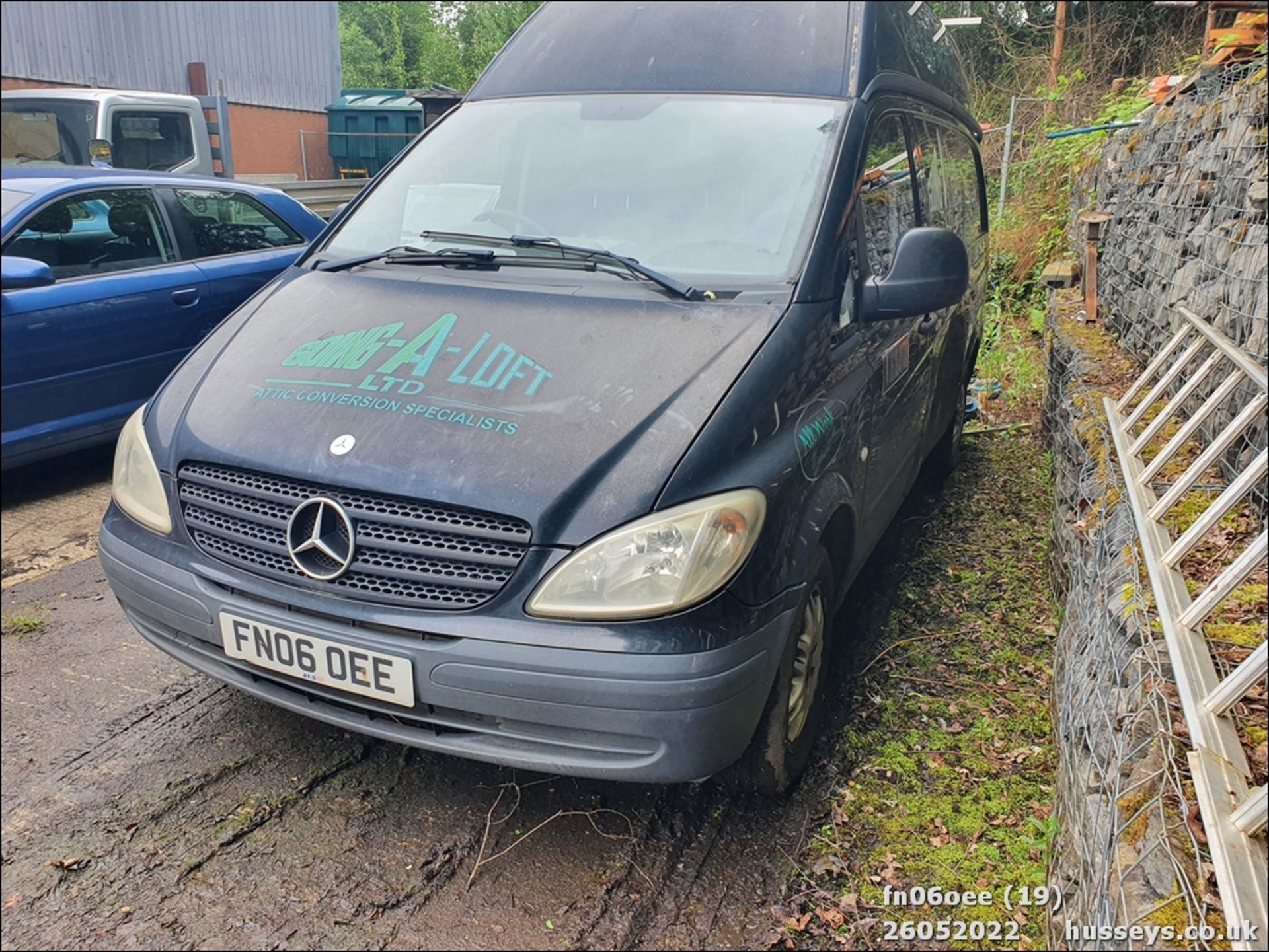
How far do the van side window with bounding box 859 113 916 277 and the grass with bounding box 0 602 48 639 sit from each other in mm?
3056

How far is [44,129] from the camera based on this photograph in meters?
2.16

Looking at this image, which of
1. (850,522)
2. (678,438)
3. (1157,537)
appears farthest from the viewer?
(850,522)

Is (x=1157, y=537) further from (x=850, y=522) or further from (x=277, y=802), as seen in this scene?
(x=277, y=802)

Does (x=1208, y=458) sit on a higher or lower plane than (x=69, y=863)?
higher

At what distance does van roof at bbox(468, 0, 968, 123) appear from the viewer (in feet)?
10.8

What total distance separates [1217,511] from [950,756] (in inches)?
41.3

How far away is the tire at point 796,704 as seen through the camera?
2502 millimetres

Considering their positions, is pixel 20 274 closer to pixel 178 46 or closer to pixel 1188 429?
pixel 178 46

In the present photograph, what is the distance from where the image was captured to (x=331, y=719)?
2.35 meters

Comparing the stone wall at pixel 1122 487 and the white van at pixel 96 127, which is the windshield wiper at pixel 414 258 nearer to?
the white van at pixel 96 127

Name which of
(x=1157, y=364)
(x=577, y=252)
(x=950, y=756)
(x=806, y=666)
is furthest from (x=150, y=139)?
(x=1157, y=364)

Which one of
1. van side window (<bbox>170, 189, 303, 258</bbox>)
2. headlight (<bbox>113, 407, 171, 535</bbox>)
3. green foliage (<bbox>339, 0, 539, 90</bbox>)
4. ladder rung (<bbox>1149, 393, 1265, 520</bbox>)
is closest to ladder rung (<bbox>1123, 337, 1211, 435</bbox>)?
ladder rung (<bbox>1149, 393, 1265, 520</bbox>)

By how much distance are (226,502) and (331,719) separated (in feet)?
1.96

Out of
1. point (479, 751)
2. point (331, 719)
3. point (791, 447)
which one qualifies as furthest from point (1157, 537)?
point (331, 719)
